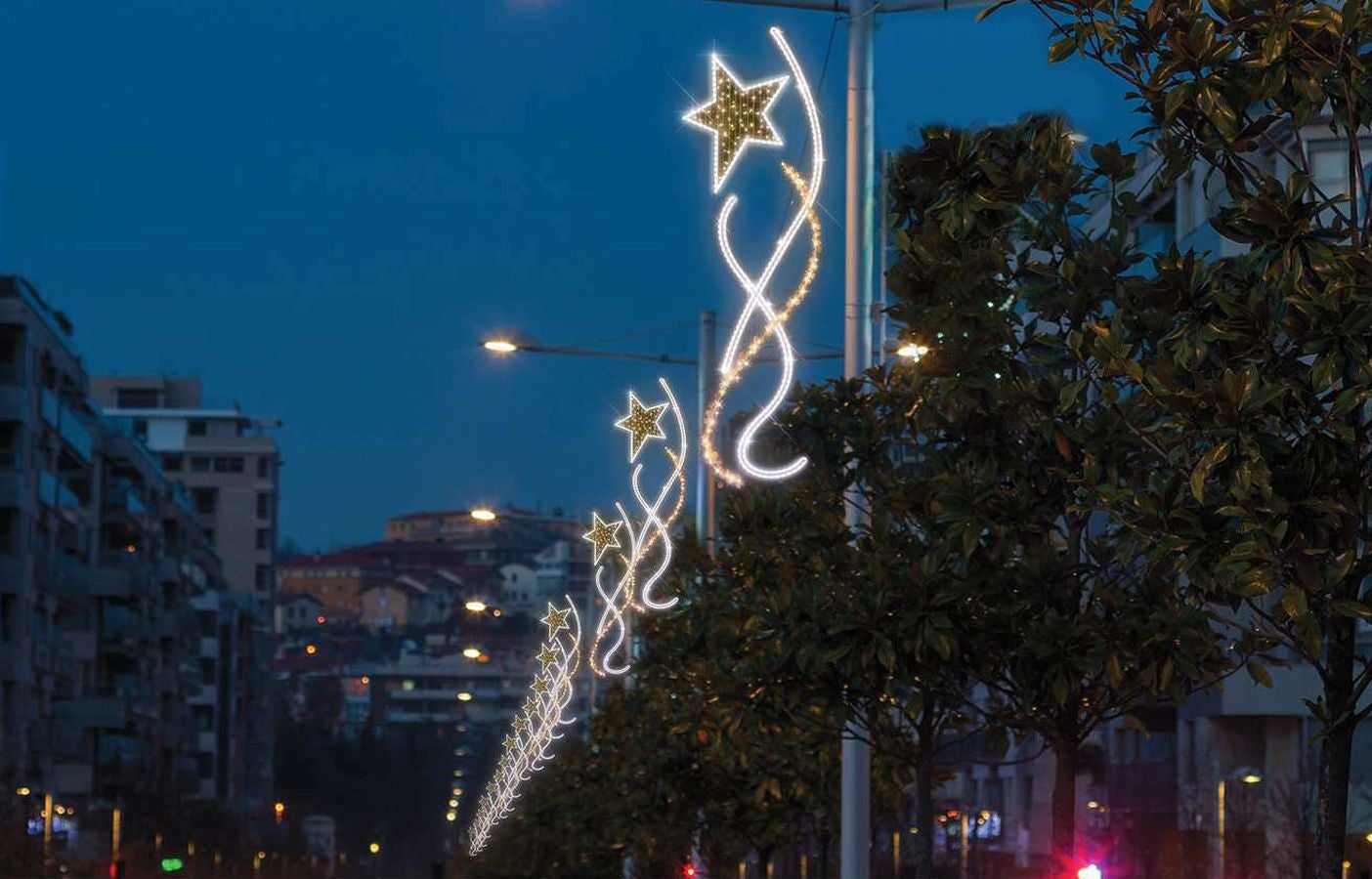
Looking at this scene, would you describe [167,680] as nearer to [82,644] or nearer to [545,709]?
[82,644]

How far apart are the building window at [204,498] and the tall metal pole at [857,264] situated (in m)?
165

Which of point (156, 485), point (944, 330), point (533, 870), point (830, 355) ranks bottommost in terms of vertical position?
point (533, 870)

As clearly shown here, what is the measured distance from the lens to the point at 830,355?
34.9m

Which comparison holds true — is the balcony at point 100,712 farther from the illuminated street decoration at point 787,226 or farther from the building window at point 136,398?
the building window at point 136,398

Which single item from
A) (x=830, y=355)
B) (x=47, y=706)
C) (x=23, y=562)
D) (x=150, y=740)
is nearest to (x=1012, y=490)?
(x=830, y=355)

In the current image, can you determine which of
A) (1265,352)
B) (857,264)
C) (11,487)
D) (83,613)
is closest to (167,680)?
(83,613)

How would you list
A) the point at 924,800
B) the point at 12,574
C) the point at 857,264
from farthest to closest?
the point at 12,574 → the point at 924,800 → the point at 857,264

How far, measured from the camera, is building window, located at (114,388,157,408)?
18900cm

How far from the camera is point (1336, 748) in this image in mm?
10516

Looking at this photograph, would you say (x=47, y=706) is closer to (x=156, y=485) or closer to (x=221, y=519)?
(x=156, y=485)

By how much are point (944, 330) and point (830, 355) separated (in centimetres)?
1944

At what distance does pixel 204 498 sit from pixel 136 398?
492 inches

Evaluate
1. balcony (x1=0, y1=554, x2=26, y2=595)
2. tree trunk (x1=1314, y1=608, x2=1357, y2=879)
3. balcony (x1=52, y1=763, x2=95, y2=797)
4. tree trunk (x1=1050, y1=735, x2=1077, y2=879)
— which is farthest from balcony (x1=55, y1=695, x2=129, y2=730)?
tree trunk (x1=1314, y1=608, x2=1357, y2=879)

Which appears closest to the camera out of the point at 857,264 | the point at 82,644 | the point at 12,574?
the point at 857,264
